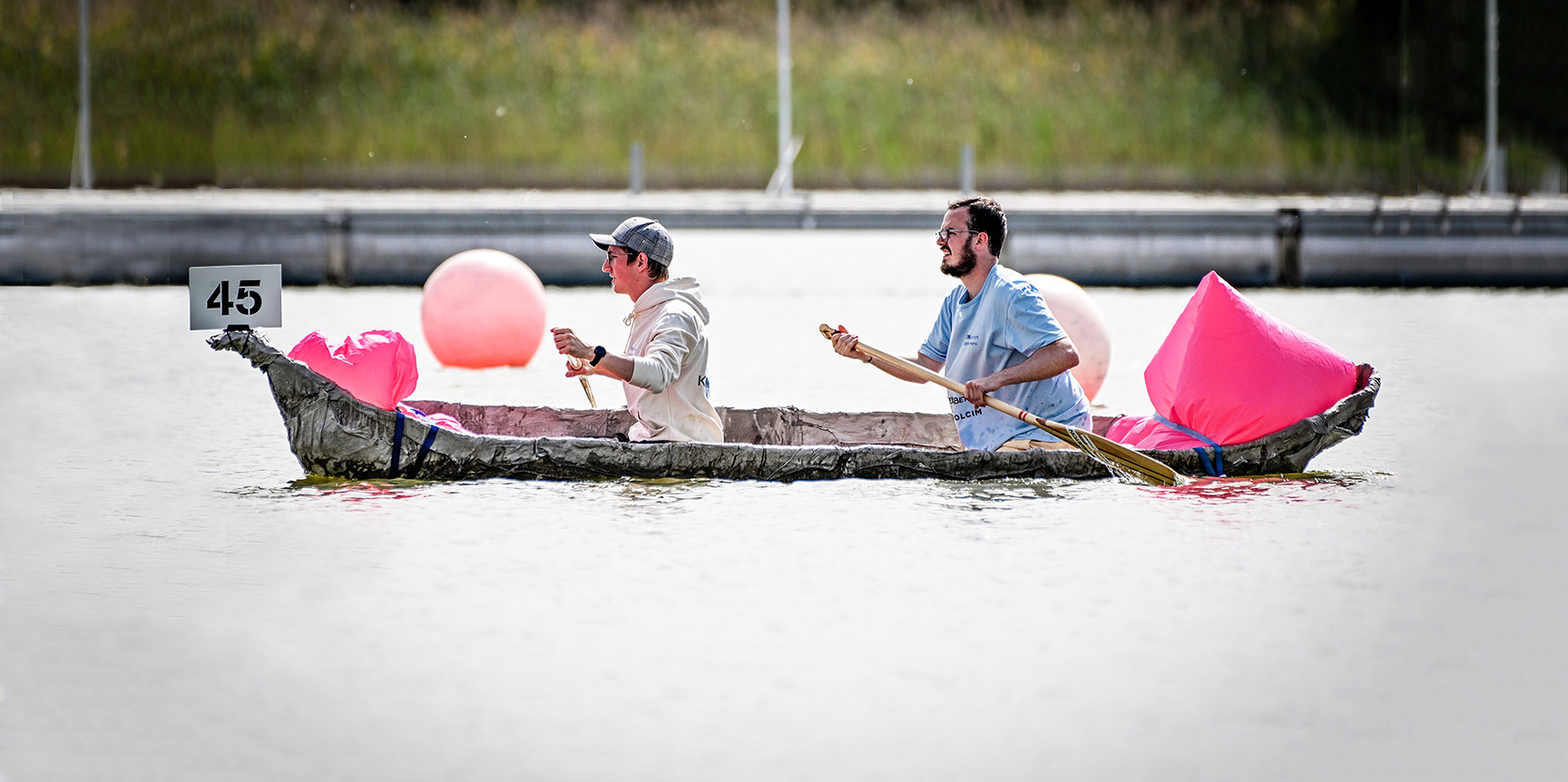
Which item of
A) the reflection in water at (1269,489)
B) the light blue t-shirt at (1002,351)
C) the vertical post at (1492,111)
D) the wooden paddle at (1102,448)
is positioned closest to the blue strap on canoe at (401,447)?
the wooden paddle at (1102,448)

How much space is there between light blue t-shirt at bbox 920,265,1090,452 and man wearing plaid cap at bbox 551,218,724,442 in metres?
1.00

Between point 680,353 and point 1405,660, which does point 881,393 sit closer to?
point 680,353

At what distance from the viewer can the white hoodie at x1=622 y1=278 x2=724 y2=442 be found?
7195 millimetres

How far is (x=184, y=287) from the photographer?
17.8 metres

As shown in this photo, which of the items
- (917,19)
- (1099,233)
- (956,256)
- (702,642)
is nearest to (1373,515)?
(956,256)

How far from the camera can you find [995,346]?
7.45 meters

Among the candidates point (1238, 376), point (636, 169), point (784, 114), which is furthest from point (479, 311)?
point (636, 169)

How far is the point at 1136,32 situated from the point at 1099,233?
21.0m

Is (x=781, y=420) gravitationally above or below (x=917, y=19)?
below

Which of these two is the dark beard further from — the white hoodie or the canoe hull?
the white hoodie

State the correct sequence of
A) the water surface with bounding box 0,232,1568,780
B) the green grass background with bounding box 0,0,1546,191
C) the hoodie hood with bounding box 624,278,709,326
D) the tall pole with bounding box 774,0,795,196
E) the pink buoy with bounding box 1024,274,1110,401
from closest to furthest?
1. the water surface with bounding box 0,232,1568,780
2. the hoodie hood with bounding box 624,278,709,326
3. the pink buoy with bounding box 1024,274,1110,401
4. the tall pole with bounding box 774,0,795,196
5. the green grass background with bounding box 0,0,1546,191

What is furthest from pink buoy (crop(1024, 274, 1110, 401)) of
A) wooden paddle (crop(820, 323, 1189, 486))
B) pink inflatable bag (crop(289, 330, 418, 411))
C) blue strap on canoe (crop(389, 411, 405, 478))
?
blue strap on canoe (crop(389, 411, 405, 478))

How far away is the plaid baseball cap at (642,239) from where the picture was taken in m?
7.31

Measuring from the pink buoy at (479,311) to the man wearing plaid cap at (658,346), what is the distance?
4.31m
